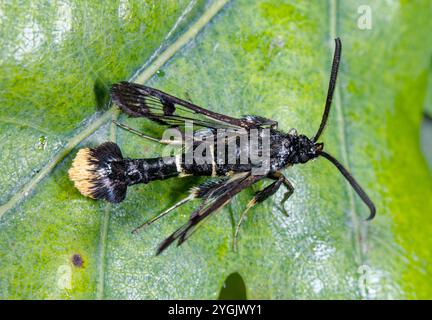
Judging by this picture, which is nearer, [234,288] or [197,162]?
[234,288]

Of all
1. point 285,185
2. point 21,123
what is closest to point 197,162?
point 285,185

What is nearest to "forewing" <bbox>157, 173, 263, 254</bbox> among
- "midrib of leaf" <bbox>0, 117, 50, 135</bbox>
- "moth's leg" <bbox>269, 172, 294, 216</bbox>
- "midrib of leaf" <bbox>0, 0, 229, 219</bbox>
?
"moth's leg" <bbox>269, 172, 294, 216</bbox>

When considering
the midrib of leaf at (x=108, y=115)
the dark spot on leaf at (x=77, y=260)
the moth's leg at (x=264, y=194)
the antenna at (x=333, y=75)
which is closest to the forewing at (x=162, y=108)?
the midrib of leaf at (x=108, y=115)

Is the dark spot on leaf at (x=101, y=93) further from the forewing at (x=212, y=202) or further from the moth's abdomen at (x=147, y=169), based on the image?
the forewing at (x=212, y=202)

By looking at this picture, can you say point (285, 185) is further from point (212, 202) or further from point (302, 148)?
point (212, 202)

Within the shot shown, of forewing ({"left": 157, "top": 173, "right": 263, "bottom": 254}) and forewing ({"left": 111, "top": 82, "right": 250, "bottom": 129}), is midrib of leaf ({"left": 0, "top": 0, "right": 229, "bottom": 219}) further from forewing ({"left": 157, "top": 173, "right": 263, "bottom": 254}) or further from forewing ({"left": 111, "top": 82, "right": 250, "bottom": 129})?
forewing ({"left": 157, "top": 173, "right": 263, "bottom": 254})

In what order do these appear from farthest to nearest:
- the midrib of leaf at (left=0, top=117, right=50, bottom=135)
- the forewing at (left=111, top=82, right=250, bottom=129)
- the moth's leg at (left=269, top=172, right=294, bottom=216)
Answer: the moth's leg at (left=269, top=172, right=294, bottom=216) → the forewing at (left=111, top=82, right=250, bottom=129) → the midrib of leaf at (left=0, top=117, right=50, bottom=135)

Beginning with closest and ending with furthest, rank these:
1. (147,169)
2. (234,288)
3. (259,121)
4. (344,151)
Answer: (147,169), (234,288), (259,121), (344,151)

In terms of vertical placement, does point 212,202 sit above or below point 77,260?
above
